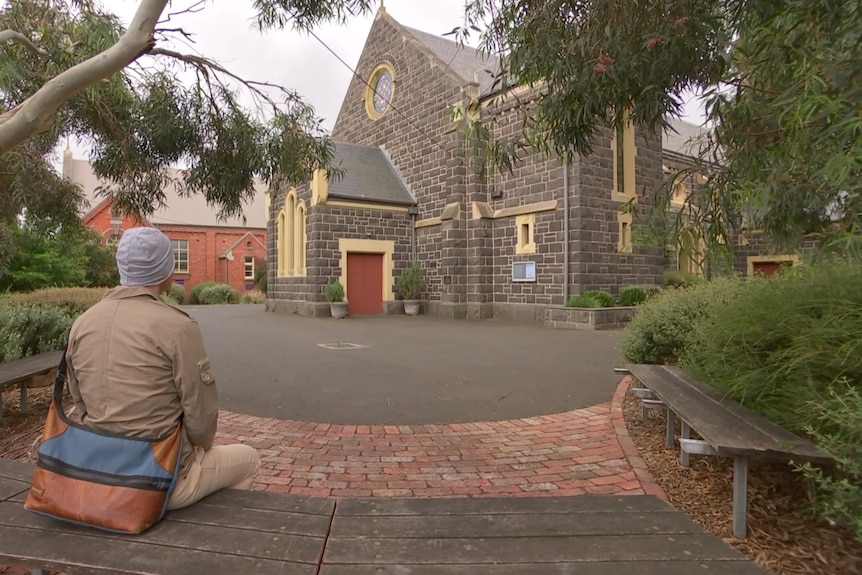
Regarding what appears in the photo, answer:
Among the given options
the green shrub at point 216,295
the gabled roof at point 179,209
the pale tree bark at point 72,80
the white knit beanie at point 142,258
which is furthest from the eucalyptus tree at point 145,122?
the gabled roof at point 179,209

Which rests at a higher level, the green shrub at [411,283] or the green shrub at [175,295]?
the green shrub at [411,283]

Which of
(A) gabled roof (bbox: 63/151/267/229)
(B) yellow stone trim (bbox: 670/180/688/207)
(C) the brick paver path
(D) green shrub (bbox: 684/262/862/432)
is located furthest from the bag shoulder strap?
(A) gabled roof (bbox: 63/151/267/229)

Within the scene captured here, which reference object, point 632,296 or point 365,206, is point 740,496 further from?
point 365,206

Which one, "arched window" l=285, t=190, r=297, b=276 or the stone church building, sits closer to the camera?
the stone church building

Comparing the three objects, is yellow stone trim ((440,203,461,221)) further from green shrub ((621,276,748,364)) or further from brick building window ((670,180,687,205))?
green shrub ((621,276,748,364))

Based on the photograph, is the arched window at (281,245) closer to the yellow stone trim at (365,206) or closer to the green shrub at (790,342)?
the yellow stone trim at (365,206)

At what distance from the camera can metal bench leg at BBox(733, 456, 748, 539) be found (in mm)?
2747

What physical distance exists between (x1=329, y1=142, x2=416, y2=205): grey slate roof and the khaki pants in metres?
15.3

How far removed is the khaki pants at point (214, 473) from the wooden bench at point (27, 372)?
10.3 feet

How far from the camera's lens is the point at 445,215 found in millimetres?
17188

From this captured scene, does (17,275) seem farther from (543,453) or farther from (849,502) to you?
(849,502)

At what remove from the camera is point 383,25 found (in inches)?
817

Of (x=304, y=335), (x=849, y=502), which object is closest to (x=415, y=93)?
(x=304, y=335)

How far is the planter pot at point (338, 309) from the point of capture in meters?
16.7
